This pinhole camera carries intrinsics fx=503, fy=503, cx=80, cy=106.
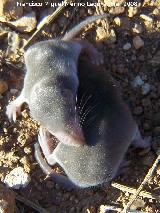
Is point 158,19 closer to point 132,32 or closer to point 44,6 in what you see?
point 132,32

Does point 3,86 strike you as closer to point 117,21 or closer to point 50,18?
point 50,18

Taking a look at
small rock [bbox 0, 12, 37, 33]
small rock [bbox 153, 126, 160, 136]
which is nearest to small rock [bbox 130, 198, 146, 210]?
small rock [bbox 153, 126, 160, 136]

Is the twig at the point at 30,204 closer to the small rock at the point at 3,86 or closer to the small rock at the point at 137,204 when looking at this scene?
the small rock at the point at 137,204

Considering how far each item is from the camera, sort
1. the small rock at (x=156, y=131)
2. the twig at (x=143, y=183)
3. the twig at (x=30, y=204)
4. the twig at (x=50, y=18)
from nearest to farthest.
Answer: the twig at (x=143, y=183), the twig at (x=30, y=204), the small rock at (x=156, y=131), the twig at (x=50, y=18)

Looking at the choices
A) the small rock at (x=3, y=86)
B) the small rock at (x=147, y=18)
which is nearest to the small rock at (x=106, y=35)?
the small rock at (x=147, y=18)

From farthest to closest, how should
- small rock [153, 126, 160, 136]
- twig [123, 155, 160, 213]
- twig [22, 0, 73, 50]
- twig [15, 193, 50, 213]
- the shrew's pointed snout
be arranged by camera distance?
twig [22, 0, 73, 50], small rock [153, 126, 160, 136], twig [15, 193, 50, 213], twig [123, 155, 160, 213], the shrew's pointed snout

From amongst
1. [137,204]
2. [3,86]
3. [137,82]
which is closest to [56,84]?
[3,86]

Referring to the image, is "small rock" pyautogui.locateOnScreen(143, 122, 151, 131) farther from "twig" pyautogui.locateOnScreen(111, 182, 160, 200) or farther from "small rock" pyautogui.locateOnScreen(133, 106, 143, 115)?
"twig" pyautogui.locateOnScreen(111, 182, 160, 200)
